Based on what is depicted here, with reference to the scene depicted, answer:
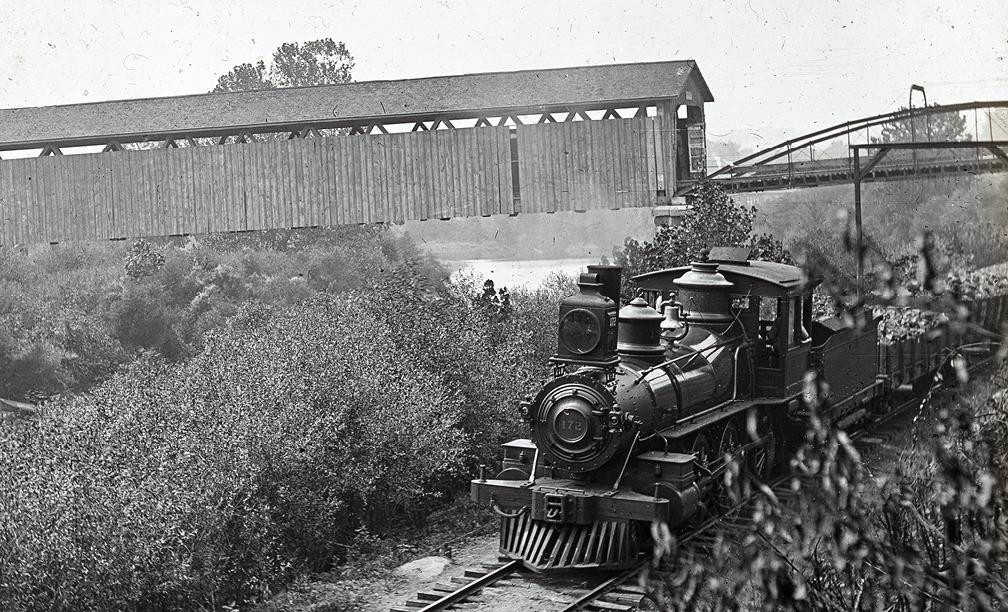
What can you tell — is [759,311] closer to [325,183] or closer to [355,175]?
[355,175]

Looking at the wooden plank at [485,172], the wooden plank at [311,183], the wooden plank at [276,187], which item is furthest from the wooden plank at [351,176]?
the wooden plank at [485,172]

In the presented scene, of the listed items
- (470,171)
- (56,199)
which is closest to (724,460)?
(470,171)

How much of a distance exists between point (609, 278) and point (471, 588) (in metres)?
3.60

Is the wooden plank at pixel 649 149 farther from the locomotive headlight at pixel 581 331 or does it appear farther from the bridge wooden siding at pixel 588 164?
the locomotive headlight at pixel 581 331

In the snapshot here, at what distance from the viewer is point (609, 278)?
34.7 ft

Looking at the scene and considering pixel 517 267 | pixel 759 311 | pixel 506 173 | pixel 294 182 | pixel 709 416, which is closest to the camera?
pixel 709 416

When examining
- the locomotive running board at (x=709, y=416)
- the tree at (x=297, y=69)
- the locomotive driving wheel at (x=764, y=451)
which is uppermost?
the tree at (x=297, y=69)

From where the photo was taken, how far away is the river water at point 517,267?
4172 cm

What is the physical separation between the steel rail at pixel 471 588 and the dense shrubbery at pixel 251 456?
2285 mm

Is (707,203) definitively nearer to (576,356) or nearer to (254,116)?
(254,116)

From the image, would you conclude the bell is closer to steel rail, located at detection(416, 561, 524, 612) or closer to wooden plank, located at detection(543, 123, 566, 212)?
steel rail, located at detection(416, 561, 524, 612)

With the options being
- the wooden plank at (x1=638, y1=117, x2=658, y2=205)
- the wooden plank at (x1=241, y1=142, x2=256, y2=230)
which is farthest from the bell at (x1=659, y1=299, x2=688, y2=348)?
the wooden plank at (x1=241, y1=142, x2=256, y2=230)

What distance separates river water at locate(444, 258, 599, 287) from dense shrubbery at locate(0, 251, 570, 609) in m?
22.6

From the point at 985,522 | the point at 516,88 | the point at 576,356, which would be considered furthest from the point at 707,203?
the point at 985,522
